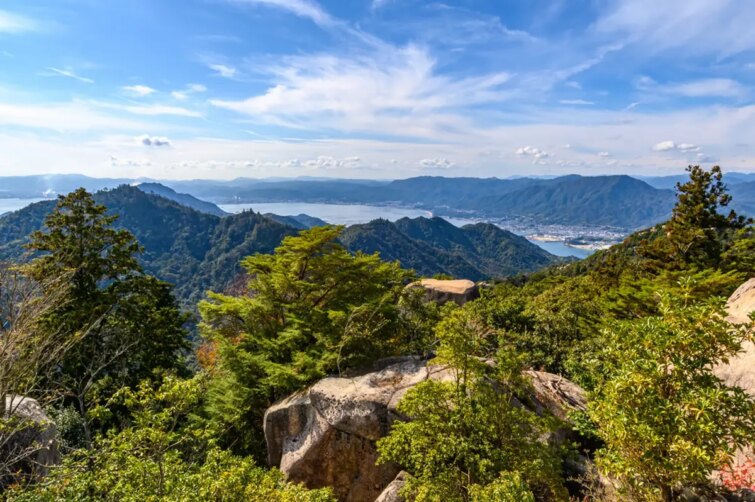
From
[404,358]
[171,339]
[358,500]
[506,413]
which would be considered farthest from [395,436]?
[171,339]

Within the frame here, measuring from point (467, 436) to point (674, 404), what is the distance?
382 centimetres

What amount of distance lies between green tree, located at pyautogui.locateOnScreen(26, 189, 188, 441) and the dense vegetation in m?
0.10

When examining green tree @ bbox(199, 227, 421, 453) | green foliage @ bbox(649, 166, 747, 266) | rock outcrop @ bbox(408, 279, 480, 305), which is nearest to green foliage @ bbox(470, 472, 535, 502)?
green tree @ bbox(199, 227, 421, 453)

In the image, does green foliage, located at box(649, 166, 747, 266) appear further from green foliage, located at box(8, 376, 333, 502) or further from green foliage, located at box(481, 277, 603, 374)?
green foliage, located at box(8, 376, 333, 502)

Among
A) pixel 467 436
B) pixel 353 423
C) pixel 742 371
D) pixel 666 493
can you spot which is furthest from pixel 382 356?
pixel 742 371

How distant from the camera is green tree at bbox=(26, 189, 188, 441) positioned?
1734cm

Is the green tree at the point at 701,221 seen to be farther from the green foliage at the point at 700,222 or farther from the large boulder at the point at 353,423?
the large boulder at the point at 353,423

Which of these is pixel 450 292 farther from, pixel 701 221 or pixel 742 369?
pixel 742 369

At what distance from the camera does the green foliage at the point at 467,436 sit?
7383mm

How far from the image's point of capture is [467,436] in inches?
313

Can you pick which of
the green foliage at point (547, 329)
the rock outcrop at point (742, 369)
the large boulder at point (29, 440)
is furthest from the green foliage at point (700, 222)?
the large boulder at point (29, 440)

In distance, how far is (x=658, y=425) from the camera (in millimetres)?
5359

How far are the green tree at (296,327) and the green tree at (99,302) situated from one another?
444cm

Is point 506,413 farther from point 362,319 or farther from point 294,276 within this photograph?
point 294,276
